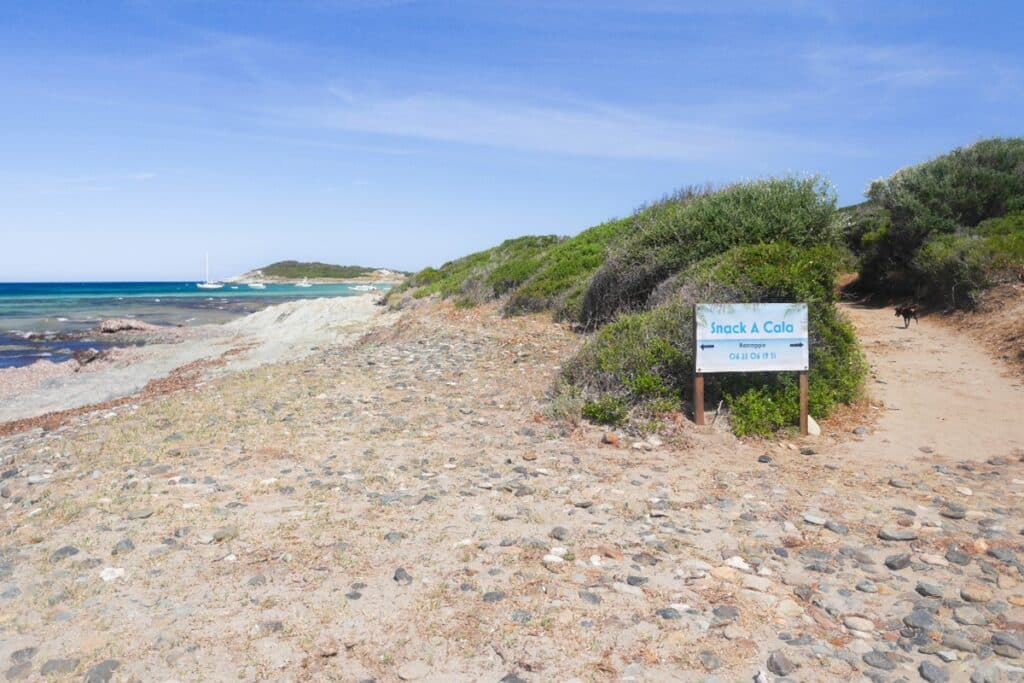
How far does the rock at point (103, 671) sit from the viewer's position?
3.46 metres

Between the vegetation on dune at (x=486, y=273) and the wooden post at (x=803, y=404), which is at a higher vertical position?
the vegetation on dune at (x=486, y=273)

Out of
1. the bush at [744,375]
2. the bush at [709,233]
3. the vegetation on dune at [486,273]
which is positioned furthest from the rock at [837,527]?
the vegetation on dune at [486,273]

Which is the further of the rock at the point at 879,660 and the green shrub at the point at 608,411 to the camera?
the green shrub at the point at 608,411

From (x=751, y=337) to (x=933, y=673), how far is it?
5.01 m

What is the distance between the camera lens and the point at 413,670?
355 cm

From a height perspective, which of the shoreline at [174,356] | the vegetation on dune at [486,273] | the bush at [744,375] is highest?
the vegetation on dune at [486,273]

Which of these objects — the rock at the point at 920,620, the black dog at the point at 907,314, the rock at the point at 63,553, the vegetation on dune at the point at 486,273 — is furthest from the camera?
the vegetation on dune at the point at 486,273

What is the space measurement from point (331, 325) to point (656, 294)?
61.0ft

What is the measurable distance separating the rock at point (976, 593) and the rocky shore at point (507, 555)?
22mm

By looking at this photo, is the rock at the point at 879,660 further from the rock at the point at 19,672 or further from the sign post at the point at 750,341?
the sign post at the point at 750,341

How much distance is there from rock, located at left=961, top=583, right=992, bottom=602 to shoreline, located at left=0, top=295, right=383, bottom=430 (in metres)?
13.7

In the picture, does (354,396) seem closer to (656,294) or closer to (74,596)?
(656,294)

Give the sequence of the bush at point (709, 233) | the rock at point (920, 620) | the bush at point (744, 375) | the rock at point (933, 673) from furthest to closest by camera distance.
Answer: the bush at point (709, 233)
the bush at point (744, 375)
the rock at point (920, 620)
the rock at point (933, 673)

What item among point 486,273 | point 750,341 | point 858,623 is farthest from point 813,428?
point 486,273
